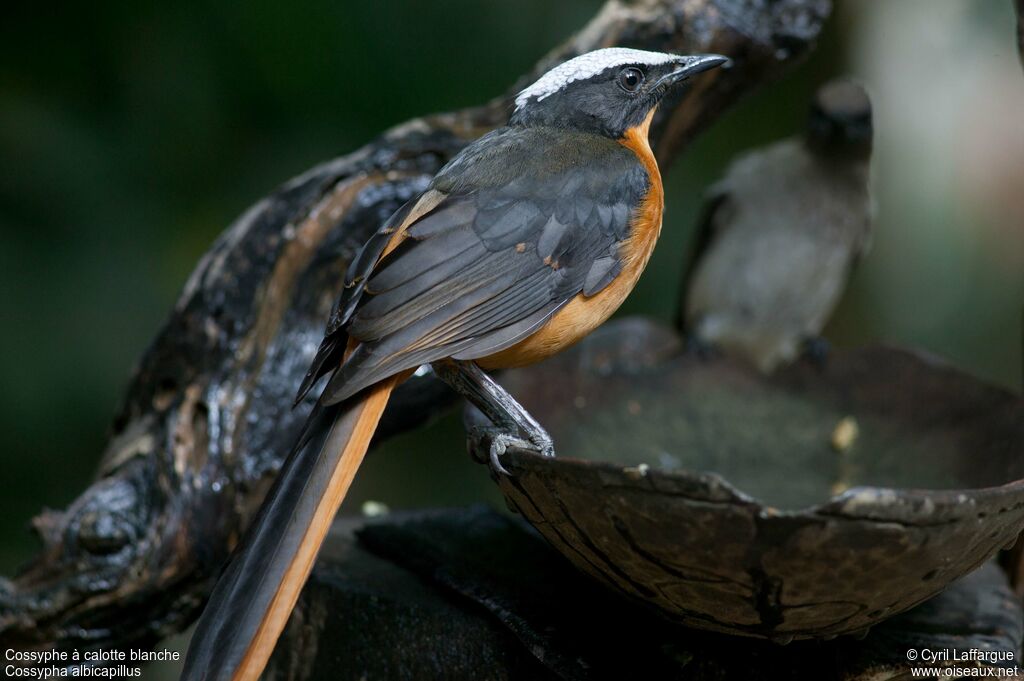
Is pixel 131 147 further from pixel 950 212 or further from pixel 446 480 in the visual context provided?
pixel 950 212

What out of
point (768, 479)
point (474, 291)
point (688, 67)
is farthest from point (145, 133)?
point (768, 479)

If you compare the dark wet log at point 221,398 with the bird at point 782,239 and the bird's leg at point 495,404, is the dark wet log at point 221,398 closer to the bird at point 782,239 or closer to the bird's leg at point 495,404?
the bird's leg at point 495,404

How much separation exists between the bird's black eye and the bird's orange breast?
0.68 feet

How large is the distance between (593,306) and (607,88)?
0.54 m

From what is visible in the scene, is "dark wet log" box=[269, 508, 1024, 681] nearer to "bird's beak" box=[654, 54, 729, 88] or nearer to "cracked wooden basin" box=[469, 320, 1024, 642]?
"cracked wooden basin" box=[469, 320, 1024, 642]

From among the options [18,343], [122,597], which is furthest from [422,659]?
[18,343]

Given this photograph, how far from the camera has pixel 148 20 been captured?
3.67 metres

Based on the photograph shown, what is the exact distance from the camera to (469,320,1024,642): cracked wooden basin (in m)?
1.45

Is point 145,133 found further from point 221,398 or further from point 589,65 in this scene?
point 589,65

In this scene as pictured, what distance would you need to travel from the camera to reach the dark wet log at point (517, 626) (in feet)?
6.12

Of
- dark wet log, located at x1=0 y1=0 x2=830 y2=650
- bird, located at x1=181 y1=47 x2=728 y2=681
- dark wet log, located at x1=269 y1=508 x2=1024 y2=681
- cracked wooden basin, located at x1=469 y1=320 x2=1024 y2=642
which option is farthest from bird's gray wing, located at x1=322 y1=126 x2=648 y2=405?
dark wet log, located at x1=0 y1=0 x2=830 y2=650

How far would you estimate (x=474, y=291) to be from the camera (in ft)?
6.07

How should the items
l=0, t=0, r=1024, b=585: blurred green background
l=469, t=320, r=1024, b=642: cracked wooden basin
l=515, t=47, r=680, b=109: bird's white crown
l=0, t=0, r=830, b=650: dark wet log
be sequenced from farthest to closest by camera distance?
l=0, t=0, r=1024, b=585: blurred green background
l=0, t=0, r=830, b=650: dark wet log
l=515, t=47, r=680, b=109: bird's white crown
l=469, t=320, r=1024, b=642: cracked wooden basin

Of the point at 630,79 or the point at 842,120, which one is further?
the point at 842,120
